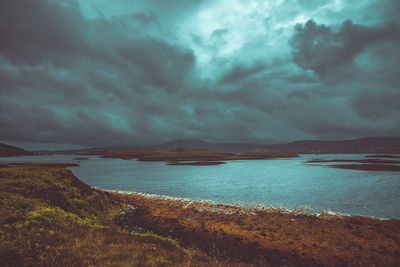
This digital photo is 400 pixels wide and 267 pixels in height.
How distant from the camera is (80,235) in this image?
10.4 metres

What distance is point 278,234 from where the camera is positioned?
17.2 meters

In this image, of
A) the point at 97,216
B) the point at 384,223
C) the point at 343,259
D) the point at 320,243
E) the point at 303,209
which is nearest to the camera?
the point at 343,259

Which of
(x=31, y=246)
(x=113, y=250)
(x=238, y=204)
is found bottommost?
(x=238, y=204)

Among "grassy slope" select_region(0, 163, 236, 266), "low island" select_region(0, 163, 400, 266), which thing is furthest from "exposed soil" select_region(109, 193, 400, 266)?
"grassy slope" select_region(0, 163, 236, 266)

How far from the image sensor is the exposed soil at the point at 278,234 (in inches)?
534

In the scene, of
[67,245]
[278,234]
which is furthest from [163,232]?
[278,234]

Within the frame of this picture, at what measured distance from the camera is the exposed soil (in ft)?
44.5

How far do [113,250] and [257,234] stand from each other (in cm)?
1287

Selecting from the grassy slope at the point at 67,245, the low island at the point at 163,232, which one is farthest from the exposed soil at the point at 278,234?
the grassy slope at the point at 67,245

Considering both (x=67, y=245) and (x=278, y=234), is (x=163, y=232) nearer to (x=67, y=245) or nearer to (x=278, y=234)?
(x=67, y=245)

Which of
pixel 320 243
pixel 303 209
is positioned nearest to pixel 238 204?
pixel 303 209

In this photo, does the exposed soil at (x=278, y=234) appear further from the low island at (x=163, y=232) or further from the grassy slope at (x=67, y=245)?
the grassy slope at (x=67, y=245)

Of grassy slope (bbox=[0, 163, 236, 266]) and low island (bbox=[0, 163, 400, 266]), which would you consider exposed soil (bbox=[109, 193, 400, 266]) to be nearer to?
low island (bbox=[0, 163, 400, 266])

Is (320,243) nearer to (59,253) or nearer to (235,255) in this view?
(235,255)
